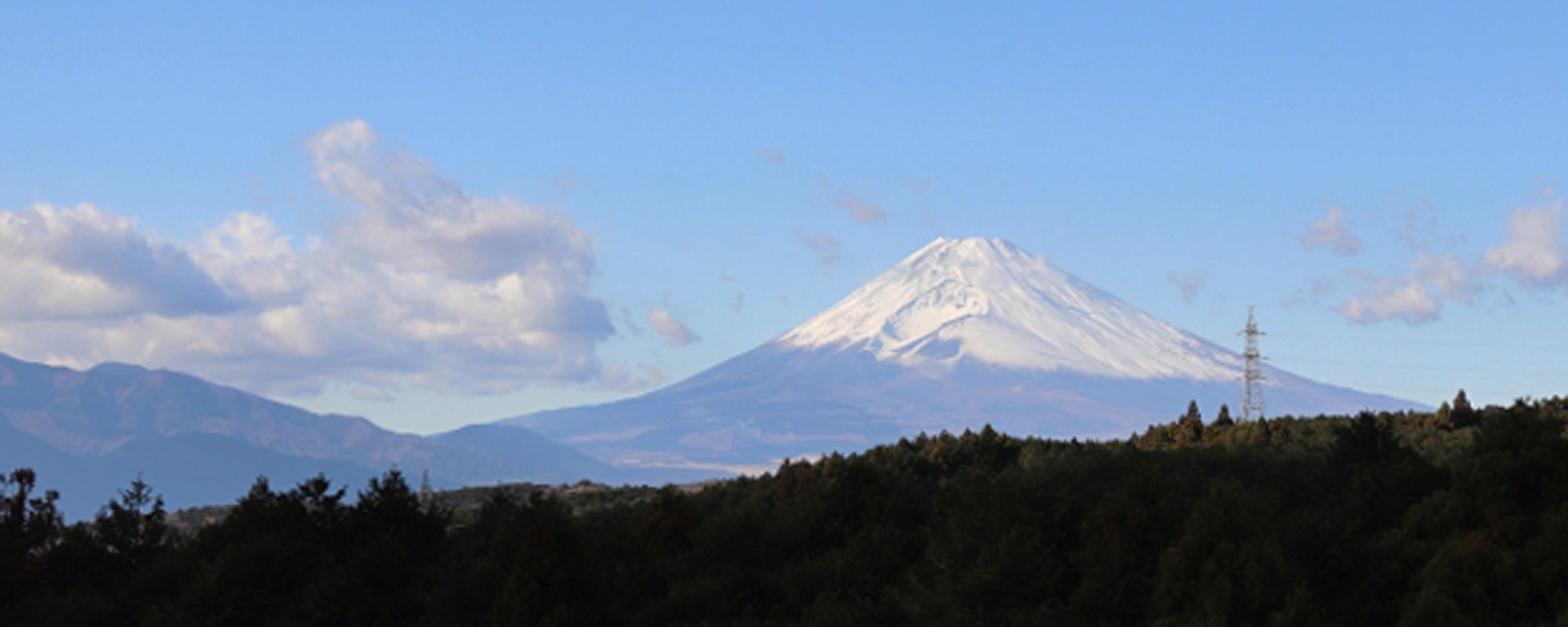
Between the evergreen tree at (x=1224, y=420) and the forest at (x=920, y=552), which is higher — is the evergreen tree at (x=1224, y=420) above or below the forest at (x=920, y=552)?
above

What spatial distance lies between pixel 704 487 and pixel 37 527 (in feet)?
77.2

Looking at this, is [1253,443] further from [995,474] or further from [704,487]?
[704,487]

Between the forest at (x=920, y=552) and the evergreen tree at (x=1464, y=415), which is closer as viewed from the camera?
the forest at (x=920, y=552)

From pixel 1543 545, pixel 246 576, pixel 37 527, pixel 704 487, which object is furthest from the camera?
pixel 704 487

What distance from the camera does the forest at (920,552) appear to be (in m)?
37.7

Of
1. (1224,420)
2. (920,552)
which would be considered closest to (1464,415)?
(1224,420)

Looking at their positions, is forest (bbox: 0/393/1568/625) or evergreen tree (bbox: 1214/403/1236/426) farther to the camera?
evergreen tree (bbox: 1214/403/1236/426)

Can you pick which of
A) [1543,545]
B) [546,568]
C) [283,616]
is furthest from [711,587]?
[1543,545]

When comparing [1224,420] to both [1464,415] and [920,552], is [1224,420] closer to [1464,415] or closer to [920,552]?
[1464,415]

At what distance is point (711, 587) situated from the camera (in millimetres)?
43531

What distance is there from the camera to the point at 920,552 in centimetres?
4600

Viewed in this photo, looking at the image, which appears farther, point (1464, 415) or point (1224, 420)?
point (1224, 420)

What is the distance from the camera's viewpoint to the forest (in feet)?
124

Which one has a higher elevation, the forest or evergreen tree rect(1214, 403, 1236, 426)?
evergreen tree rect(1214, 403, 1236, 426)
